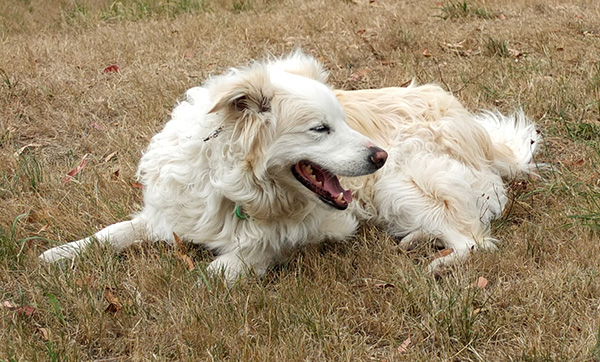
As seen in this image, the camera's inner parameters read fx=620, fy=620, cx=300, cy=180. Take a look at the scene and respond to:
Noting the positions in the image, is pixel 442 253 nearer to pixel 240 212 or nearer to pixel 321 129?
pixel 321 129

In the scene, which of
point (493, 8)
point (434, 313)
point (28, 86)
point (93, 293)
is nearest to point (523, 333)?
point (434, 313)

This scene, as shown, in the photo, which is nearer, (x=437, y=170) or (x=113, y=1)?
(x=437, y=170)

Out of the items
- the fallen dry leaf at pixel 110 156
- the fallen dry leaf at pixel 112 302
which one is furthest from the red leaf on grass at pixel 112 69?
the fallen dry leaf at pixel 112 302

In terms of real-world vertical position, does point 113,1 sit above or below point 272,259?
below

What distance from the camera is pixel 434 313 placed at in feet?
8.60

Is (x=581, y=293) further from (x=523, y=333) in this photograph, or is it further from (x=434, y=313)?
(x=434, y=313)

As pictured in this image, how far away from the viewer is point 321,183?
9.91ft

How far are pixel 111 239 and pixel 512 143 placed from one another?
8.77ft

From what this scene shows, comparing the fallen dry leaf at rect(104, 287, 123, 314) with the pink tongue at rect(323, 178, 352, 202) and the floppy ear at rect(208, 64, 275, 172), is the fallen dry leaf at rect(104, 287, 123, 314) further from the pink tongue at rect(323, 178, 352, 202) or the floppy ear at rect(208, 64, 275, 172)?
the pink tongue at rect(323, 178, 352, 202)

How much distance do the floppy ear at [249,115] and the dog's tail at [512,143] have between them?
172cm

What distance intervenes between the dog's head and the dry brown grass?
51 centimetres

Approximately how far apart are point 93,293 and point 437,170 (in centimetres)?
197

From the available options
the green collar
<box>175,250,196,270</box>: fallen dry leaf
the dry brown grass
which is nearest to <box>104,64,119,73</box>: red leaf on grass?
the dry brown grass

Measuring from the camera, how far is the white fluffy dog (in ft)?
9.55
